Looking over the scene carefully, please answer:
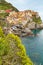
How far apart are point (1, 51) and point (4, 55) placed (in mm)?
697

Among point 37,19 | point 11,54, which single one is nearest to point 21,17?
point 37,19

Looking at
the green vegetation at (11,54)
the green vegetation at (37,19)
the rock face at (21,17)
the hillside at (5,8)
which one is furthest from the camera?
the green vegetation at (37,19)

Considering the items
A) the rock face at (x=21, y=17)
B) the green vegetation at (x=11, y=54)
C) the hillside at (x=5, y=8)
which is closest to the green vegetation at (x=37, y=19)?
the rock face at (x=21, y=17)

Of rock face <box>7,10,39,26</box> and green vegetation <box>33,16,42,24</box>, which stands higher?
rock face <box>7,10,39,26</box>

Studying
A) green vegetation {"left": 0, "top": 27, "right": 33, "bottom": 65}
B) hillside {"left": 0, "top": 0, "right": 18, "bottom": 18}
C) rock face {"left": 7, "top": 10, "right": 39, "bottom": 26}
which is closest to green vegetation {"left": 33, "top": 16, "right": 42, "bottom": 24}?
rock face {"left": 7, "top": 10, "right": 39, "bottom": 26}

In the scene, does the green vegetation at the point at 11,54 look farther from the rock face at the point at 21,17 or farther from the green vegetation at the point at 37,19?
the green vegetation at the point at 37,19

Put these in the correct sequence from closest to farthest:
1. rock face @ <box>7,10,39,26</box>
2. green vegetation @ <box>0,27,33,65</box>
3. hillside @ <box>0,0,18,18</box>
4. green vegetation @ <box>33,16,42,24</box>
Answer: green vegetation @ <box>0,27,33,65</box>, rock face @ <box>7,10,39,26</box>, hillside @ <box>0,0,18,18</box>, green vegetation @ <box>33,16,42,24</box>

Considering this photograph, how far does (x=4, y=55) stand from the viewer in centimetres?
2689

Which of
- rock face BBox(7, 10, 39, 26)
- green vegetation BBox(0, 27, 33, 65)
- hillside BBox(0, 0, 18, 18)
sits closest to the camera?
green vegetation BBox(0, 27, 33, 65)

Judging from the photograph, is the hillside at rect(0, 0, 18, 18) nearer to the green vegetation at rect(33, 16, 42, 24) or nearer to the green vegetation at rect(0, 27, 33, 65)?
the green vegetation at rect(33, 16, 42, 24)

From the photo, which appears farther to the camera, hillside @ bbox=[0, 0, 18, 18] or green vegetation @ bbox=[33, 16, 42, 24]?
green vegetation @ bbox=[33, 16, 42, 24]

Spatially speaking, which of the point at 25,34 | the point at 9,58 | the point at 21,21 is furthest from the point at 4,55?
the point at 21,21

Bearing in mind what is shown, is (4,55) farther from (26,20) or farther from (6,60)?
(26,20)

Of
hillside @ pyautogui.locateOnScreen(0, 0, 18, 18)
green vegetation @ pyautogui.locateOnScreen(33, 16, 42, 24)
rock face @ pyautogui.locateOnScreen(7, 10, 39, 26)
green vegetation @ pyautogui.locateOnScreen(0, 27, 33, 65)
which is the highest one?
green vegetation @ pyautogui.locateOnScreen(0, 27, 33, 65)
